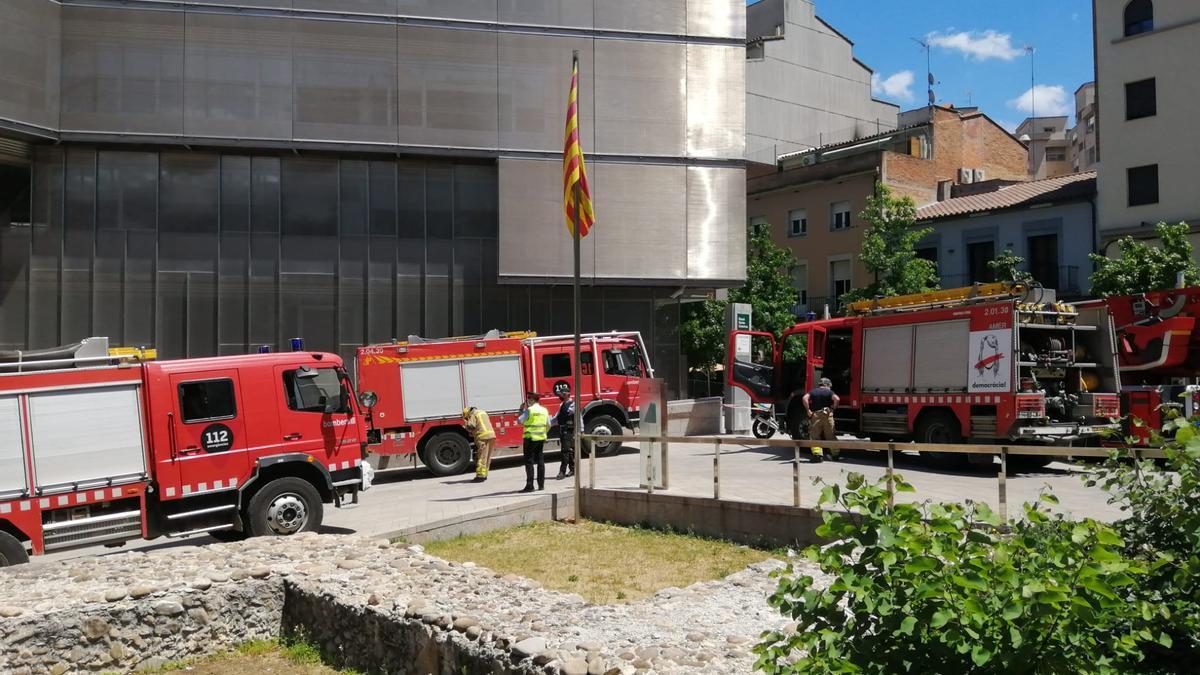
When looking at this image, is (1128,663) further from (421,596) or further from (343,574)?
(343,574)

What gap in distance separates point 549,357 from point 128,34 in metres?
14.5

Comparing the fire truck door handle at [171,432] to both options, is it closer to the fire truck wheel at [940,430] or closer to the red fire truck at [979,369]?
the fire truck wheel at [940,430]

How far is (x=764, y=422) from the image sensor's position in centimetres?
2244

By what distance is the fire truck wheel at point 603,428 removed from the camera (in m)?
20.3

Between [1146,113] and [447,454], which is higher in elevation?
[1146,113]

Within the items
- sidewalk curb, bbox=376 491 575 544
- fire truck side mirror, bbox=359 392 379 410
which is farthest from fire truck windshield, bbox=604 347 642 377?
fire truck side mirror, bbox=359 392 379 410

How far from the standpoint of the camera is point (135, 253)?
2514 centimetres

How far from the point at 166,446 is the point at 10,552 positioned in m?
2.00

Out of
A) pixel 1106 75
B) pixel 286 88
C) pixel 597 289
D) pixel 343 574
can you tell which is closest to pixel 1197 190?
pixel 1106 75

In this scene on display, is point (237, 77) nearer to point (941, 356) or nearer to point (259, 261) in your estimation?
point (259, 261)

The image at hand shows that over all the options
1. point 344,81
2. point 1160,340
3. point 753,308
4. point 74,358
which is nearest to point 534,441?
point 74,358

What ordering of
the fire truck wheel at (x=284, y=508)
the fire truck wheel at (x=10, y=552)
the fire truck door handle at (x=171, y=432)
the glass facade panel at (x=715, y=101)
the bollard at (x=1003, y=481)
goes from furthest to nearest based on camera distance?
the glass facade panel at (x=715, y=101) → the fire truck wheel at (x=284, y=508) → the fire truck door handle at (x=171, y=432) → the fire truck wheel at (x=10, y=552) → the bollard at (x=1003, y=481)

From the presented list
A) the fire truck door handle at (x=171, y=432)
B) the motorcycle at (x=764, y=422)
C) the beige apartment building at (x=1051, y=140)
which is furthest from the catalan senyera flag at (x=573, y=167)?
the beige apartment building at (x=1051, y=140)

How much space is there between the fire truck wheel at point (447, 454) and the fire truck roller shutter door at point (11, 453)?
949 centimetres
